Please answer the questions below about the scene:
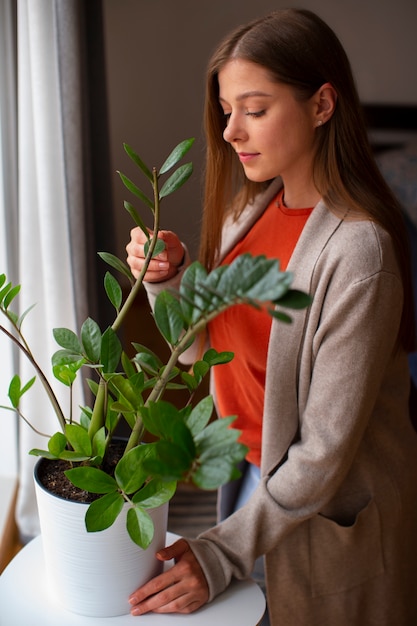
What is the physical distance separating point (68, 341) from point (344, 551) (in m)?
0.58

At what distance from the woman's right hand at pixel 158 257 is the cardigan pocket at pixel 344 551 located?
0.45 meters

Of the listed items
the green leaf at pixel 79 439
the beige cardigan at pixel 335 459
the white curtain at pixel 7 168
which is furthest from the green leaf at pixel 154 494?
the white curtain at pixel 7 168

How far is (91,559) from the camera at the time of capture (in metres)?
0.82

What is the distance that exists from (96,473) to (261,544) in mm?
348

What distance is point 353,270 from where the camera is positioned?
101 cm

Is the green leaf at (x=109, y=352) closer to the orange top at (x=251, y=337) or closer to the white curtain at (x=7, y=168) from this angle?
the orange top at (x=251, y=337)

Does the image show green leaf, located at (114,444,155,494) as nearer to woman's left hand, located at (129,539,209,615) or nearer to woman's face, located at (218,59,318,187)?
woman's left hand, located at (129,539,209,615)

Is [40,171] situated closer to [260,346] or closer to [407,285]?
[260,346]

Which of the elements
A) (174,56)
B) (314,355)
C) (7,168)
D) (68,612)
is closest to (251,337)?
(314,355)

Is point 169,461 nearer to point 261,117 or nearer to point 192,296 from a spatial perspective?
point 192,296

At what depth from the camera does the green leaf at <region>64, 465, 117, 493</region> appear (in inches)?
30.1

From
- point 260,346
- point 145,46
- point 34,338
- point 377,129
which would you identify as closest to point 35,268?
point 34,338

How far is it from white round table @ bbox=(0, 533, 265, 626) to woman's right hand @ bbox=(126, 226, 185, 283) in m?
0.44

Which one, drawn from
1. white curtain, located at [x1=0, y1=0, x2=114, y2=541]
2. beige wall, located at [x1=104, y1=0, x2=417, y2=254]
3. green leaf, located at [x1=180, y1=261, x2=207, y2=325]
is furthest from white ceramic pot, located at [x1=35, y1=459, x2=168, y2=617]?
beige wall, located at [x1=104, y1=0, x2=417, y2=254]
